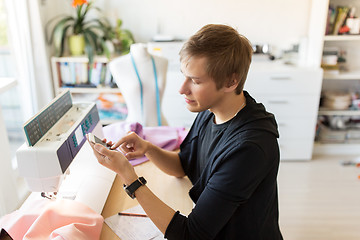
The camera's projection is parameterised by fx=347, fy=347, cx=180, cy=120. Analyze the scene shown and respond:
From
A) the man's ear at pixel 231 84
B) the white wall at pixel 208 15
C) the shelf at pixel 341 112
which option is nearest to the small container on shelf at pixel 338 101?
the shelf at pixel 341 112

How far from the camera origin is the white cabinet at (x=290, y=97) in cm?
315

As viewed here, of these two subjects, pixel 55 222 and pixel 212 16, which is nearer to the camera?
pixel 55 222

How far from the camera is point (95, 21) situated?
3.22 m

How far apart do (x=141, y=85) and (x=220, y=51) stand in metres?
1.10

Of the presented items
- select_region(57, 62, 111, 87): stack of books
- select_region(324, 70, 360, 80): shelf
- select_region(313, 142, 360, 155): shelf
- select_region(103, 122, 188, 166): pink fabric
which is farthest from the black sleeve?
select_region(313, 142, 360, 155): shelf

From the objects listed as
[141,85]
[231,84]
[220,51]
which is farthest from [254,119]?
[141,85]

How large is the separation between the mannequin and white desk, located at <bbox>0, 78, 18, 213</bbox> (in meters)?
Answer: 0.70

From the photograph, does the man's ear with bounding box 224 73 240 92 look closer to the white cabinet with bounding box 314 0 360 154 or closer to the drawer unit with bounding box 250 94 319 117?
the drawer unit with bounding box 250 94 319 117

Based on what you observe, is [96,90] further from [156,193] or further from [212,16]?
[156,193]

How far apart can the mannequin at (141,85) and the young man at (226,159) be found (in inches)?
37.8

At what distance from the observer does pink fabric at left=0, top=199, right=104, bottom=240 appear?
108cm

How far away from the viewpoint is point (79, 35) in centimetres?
314

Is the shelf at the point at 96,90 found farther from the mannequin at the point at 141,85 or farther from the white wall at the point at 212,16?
the mannequin at the point at 141,85

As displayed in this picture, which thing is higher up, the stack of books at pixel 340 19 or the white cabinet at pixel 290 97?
the stack of books at pixel 340 19
